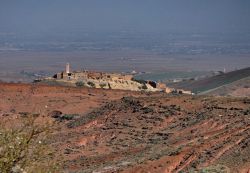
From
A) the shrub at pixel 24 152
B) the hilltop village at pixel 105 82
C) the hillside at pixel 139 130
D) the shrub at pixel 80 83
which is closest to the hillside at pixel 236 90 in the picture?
the hilltop village at pixel 105 82

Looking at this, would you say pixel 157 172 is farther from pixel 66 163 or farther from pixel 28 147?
pixel 28 147

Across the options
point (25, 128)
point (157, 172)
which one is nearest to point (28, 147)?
point (25, 128)

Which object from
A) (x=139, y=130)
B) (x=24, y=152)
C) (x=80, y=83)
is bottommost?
(x=139, y=130)

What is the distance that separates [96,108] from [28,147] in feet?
76.9

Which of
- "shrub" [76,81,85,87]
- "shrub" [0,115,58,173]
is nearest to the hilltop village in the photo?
"shrub" [76,81,85,87]

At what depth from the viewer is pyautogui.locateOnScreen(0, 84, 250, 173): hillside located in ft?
63.3

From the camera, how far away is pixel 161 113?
30.0 metres

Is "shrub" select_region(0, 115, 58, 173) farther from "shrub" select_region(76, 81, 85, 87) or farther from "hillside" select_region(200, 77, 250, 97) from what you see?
"hillside" select_region(200, 77, 250, 97)

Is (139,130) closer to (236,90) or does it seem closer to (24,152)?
(24,152)

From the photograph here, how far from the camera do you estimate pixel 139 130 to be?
1080 inches

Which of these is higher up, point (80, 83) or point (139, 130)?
point (80, 83)

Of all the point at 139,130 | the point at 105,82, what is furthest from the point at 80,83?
the point at 139,130

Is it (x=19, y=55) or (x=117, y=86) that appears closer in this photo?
(x=117, y=86)

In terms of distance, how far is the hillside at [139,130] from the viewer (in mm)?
19297
